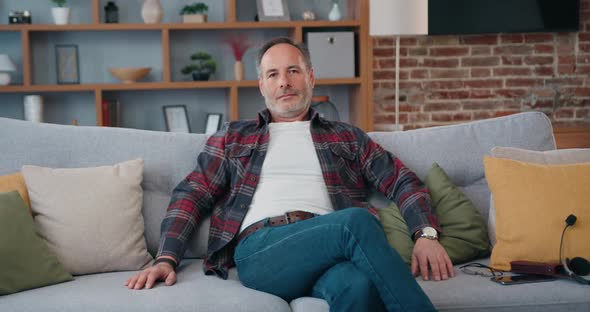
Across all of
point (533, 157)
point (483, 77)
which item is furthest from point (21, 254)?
point (483, 77)

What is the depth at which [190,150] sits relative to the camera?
259cm

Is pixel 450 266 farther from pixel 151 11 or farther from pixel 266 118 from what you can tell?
pixel 151 11

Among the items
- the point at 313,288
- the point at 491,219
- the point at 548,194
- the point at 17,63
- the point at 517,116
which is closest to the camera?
the point at 313,288

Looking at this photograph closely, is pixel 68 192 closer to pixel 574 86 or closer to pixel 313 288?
pixel 313 288

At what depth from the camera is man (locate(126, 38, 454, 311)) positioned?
1.94 m

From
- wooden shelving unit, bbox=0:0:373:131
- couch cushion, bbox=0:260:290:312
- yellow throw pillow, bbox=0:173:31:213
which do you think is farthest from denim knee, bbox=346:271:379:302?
wooden shelving unit, bbox=0:0:373:131

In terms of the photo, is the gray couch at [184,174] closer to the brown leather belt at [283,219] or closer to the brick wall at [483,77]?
the brown leather belt at [283,219]

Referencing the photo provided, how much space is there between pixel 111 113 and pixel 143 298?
298 cm

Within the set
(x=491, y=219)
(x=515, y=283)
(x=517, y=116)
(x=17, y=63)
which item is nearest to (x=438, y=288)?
(x=515, y=283)

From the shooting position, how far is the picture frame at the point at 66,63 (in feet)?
16.0

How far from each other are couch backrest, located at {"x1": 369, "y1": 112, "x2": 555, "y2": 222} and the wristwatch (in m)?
0.30

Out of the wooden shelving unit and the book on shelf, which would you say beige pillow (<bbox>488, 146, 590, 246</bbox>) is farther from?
the book on shelf

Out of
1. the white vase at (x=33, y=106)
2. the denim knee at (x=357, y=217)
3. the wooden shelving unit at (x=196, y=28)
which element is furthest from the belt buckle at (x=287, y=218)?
the white vase at (x=33, y=106)

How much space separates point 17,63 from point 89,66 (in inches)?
17.8
